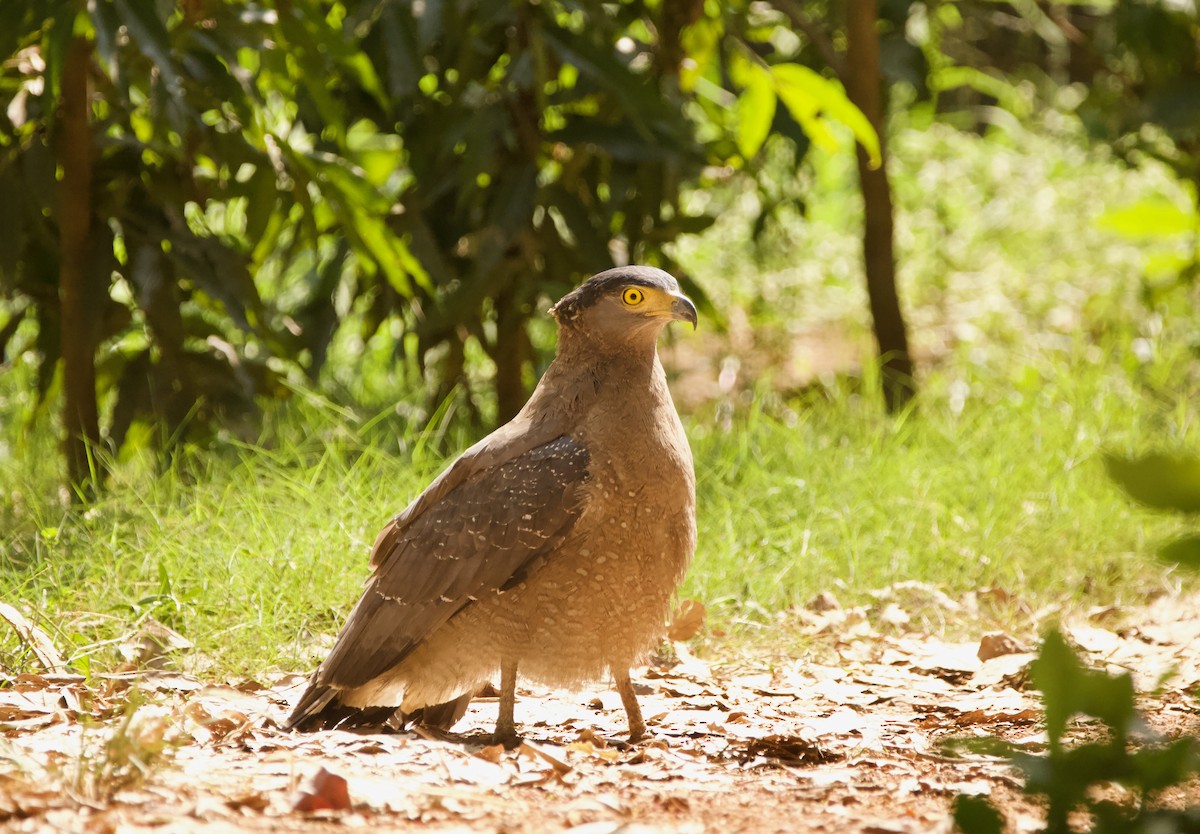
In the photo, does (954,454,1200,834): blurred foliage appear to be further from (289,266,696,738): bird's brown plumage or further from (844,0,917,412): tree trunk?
(844,0,917,412): tree trunk

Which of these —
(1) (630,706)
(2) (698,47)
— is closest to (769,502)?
(1) (630,706)

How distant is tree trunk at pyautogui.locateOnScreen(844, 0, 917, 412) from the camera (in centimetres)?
699

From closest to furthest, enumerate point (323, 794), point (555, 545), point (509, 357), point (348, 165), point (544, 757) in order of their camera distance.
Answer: point (323, 794)
point (544, 757)
point (555, 545)
point (348, 165)
point (509, 357)

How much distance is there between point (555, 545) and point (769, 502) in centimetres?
217

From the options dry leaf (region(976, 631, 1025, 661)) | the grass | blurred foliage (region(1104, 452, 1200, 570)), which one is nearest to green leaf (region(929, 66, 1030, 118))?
the grass

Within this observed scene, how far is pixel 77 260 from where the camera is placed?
5.14 m

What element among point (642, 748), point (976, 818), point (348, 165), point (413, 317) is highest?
point (348, 165)

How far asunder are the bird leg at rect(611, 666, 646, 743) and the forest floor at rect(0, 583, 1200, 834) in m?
0.06

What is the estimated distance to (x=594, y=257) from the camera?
5.85 metres

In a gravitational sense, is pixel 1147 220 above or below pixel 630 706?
above

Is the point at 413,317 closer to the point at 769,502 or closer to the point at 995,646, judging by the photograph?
the point at 769,502

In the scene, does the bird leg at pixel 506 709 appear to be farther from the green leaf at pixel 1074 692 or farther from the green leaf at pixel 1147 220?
the green leaf at pixel 1147 220

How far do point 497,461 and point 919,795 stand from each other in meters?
1.34

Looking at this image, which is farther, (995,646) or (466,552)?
(995,646)
